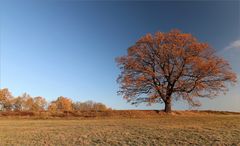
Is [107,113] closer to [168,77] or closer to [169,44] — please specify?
[168,77]

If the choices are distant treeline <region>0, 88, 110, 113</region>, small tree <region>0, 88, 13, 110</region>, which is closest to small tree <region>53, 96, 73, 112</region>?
distant treeline <region>0, 88, 110, 113</region>

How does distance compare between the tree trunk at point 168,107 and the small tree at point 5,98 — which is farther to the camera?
the small tree at point 5,98

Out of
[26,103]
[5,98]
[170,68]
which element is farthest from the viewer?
[26,103]

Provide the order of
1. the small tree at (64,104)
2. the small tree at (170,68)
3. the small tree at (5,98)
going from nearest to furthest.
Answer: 1. the small tree at (170,68)
2. the small tree at (5,98)
3. the small tree at (64,104)

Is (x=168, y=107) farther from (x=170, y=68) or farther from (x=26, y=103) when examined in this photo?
(x=26, y=103)

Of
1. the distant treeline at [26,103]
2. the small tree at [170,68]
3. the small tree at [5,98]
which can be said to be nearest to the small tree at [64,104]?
the distant treeline at [26,103]

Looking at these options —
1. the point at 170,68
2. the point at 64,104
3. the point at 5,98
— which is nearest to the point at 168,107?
the point at 170,68

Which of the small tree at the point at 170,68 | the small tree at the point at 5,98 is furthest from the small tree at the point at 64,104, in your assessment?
the small tree at the point at 170,68

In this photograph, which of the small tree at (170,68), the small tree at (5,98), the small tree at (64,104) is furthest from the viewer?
the small tree at (64,104)

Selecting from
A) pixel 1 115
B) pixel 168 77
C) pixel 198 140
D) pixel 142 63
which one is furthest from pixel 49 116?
pixel 198 140

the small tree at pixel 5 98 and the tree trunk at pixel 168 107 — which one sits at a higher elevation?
the small tree at pixel 5 98

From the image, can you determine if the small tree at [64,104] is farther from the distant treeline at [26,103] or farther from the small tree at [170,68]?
the small tree at [170,68]

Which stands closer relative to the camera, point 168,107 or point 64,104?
point 168,107

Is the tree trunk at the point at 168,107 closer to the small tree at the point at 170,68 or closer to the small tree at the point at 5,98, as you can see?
the small tree at the point at 170,68
